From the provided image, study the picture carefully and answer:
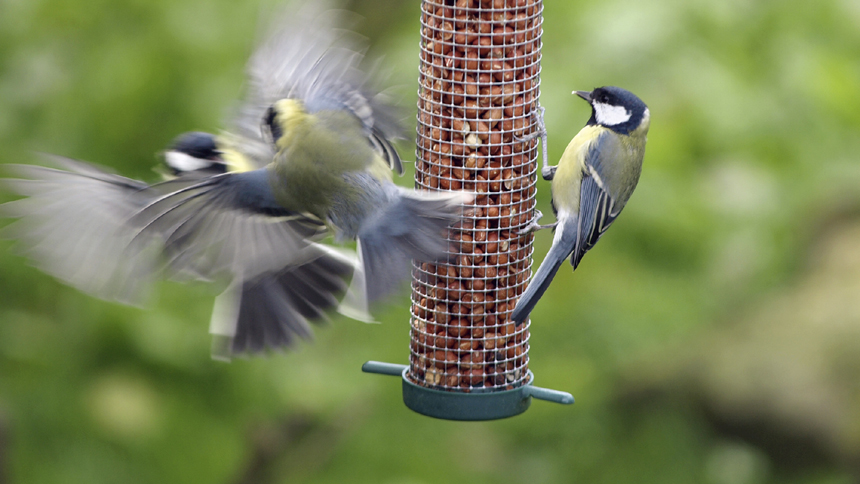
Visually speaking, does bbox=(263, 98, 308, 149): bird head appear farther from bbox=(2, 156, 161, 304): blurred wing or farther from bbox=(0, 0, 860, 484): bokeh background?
bbox=(0, 0, 860, 484): bokeh background

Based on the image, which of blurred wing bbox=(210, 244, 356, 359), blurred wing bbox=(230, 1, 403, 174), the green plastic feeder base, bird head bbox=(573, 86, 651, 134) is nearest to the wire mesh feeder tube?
the green plastic feeder base

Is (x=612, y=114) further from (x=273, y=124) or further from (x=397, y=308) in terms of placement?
(x=273, y=124)

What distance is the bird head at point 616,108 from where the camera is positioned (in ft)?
14.1

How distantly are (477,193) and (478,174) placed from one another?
71 mm

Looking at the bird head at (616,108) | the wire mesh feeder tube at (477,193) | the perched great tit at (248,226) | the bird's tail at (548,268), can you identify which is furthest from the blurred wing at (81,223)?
the bird head at (616,108)

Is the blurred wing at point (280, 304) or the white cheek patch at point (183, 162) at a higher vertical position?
the white cheek patch at point (183, 162)

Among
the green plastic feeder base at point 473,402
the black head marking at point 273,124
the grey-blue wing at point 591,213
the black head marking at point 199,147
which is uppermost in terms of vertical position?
the black head marking at point 273,124

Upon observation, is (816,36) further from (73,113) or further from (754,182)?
(73,113)

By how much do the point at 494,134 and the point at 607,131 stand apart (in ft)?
2.39

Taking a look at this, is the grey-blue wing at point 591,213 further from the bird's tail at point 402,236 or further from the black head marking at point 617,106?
the bird's tail at point 402,236

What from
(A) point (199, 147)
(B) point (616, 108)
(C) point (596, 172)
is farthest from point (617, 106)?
(A) point (199, 147)

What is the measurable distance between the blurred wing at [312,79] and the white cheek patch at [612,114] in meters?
0.97

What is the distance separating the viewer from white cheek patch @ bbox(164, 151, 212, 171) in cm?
423

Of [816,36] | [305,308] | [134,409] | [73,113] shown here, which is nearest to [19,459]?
[134,409]
